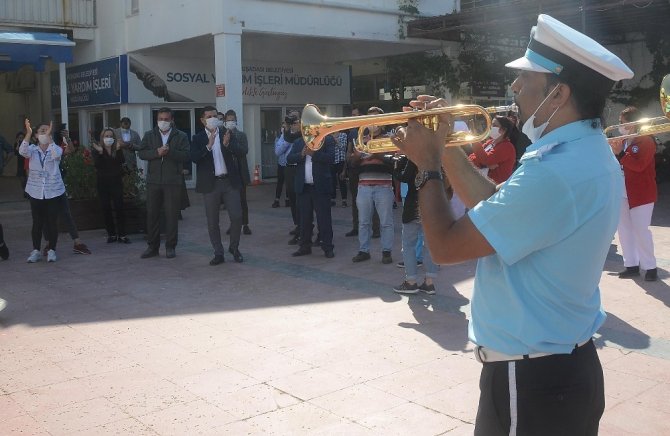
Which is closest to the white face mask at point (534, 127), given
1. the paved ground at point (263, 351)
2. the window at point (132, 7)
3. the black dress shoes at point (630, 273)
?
the paved ground at point (263, 351)

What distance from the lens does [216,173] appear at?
898cm

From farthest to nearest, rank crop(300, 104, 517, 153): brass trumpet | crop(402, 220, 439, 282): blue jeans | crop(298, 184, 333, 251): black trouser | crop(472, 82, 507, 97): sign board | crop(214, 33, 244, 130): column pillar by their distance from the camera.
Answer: crop(472, 82, 507, 97): sign board
crop(214, 33, 244, 130): column pillar
crop(298, 184, 333, 251): black trouser
crop(402, 220, 439, 282): blue jeans
crop(300, 104, 517, 153): brass trumpet

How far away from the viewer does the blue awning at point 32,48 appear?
14430mm

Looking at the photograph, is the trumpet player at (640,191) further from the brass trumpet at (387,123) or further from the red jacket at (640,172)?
the brass trumpet at (387,123)

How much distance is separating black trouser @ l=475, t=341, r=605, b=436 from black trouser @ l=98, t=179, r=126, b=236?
374 inches

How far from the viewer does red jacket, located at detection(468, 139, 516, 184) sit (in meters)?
7.25

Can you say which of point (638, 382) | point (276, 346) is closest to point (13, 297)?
point (276, 346)

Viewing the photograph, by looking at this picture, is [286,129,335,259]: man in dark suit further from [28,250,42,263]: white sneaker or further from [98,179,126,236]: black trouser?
[28,250,42,263]: white sneaker

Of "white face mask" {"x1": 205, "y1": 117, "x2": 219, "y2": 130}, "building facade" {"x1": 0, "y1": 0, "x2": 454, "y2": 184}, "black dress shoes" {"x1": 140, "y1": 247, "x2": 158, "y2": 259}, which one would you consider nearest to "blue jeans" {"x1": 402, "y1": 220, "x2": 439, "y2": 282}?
"white face mask" {"x1": 205, "y1": 117, "x2": 219, "y2": 130}

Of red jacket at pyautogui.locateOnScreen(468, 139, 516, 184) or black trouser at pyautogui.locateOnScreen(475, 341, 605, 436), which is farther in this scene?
red jacket at pyautogui.locateOnScreen(468, 139, 516, 184)

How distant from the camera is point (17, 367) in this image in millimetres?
5121

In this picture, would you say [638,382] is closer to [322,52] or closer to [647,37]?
[647,37]

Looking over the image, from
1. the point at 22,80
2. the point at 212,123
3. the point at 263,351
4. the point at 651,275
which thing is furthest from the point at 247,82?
the point at 263,351

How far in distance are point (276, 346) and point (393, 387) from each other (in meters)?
1.25
